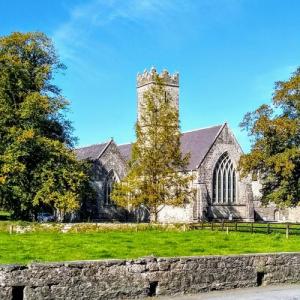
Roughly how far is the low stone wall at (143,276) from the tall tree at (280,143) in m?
23.4

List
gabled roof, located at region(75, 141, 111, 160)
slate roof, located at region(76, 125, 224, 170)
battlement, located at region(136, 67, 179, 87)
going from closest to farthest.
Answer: slate roof, located at region(76, 125, 224, 170), gabled roof, located at region(75, 141, 111, 160), battlement, located at region(136, 67, 179, 87)

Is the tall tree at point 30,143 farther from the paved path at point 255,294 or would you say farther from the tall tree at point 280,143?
the paved path at point 255,294

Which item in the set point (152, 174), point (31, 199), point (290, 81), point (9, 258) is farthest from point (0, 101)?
point (9, 258)

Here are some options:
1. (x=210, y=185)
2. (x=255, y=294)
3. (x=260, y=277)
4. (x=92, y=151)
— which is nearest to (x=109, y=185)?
(x=92, y=151)

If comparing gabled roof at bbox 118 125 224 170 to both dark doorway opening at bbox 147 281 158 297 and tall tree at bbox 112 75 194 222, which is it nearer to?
tall tree at bbox 112 75 194 222

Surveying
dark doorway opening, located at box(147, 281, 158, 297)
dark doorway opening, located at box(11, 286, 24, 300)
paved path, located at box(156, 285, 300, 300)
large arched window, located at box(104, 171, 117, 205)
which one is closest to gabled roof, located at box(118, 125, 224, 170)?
large arched window, located at box(104, 171, 117, 205)

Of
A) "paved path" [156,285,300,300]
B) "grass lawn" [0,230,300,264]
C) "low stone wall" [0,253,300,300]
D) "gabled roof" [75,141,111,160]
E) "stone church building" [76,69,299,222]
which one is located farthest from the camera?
"gabled roof" [75,141,111,160]

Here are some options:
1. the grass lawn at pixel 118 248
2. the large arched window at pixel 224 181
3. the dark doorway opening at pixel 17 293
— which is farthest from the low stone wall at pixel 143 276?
the large arched window at pixel 224 181

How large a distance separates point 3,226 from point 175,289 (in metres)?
20.3

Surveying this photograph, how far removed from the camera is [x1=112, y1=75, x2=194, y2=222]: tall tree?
41406mm

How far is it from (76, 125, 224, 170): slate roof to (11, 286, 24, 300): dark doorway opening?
4606 centimetres

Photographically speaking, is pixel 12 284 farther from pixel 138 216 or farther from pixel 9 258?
→ pixel 138 216

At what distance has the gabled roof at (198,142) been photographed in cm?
5884

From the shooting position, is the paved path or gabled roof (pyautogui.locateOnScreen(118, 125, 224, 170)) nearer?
the paved path
